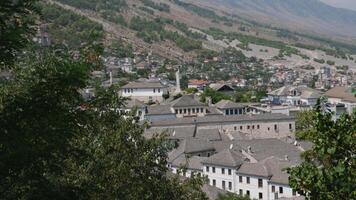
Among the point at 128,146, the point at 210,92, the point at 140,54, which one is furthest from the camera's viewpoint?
the point at 140,54

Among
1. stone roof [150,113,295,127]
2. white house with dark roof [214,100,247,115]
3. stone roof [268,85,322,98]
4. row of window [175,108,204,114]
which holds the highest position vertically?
stone roof [150,113,295,127]

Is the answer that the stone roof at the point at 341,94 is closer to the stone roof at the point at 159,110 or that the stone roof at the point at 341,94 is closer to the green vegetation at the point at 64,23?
the stone roof at the point at 159,110

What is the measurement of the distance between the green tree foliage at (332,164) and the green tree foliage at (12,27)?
3883 mm

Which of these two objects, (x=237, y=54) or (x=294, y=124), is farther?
(x=237, y=54)

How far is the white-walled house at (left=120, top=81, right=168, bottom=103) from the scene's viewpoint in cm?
8781

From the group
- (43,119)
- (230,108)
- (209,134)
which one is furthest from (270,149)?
(43,119)

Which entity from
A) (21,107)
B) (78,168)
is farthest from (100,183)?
(21,107)

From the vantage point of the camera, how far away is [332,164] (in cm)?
758

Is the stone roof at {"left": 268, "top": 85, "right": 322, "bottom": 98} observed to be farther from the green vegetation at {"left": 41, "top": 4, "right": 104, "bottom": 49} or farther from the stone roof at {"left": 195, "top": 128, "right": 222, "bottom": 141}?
the green vegetation at {"left": 41, "top": 4, "right": 104, "bottom": 49}

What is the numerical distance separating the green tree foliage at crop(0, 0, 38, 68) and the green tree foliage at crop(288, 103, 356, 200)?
12.7ft

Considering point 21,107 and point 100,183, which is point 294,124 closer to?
point 100,183

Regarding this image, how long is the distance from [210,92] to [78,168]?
74.0m

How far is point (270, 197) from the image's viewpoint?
36.9 m

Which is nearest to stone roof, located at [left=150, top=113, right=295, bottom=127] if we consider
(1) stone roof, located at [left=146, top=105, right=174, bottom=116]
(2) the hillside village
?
(2) the hillside village
